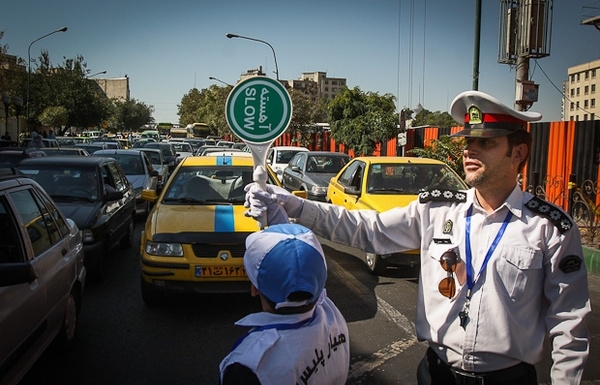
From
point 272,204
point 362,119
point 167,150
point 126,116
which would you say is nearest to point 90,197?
point 272,204

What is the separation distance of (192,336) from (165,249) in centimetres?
101

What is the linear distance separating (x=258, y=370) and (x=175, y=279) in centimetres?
414

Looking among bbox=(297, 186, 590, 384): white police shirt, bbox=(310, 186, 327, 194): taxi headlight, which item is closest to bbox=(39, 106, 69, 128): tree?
bbox=(310, 186, 327, 194): taxi headlight

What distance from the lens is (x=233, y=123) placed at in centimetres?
271

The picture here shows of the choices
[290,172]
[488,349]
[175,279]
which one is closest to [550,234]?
[488,349]

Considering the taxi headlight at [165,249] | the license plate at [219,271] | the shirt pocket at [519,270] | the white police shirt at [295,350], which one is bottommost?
the license plate at [219,271]

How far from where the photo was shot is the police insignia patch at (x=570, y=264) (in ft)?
6.47

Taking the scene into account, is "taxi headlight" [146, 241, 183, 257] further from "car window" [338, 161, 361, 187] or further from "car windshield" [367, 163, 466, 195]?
"car window" [338, 161, 361, 187]

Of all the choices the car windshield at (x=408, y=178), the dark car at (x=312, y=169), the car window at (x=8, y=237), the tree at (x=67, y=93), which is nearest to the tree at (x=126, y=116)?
the tree at (x=67, y=93)

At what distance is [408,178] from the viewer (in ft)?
27.3

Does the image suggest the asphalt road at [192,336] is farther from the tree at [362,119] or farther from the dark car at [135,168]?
the tree at [362,119]

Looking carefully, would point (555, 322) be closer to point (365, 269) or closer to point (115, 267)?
point (365, 269)

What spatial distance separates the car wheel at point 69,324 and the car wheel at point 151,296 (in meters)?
0.91

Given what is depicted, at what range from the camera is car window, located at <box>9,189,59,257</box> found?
3.88m
